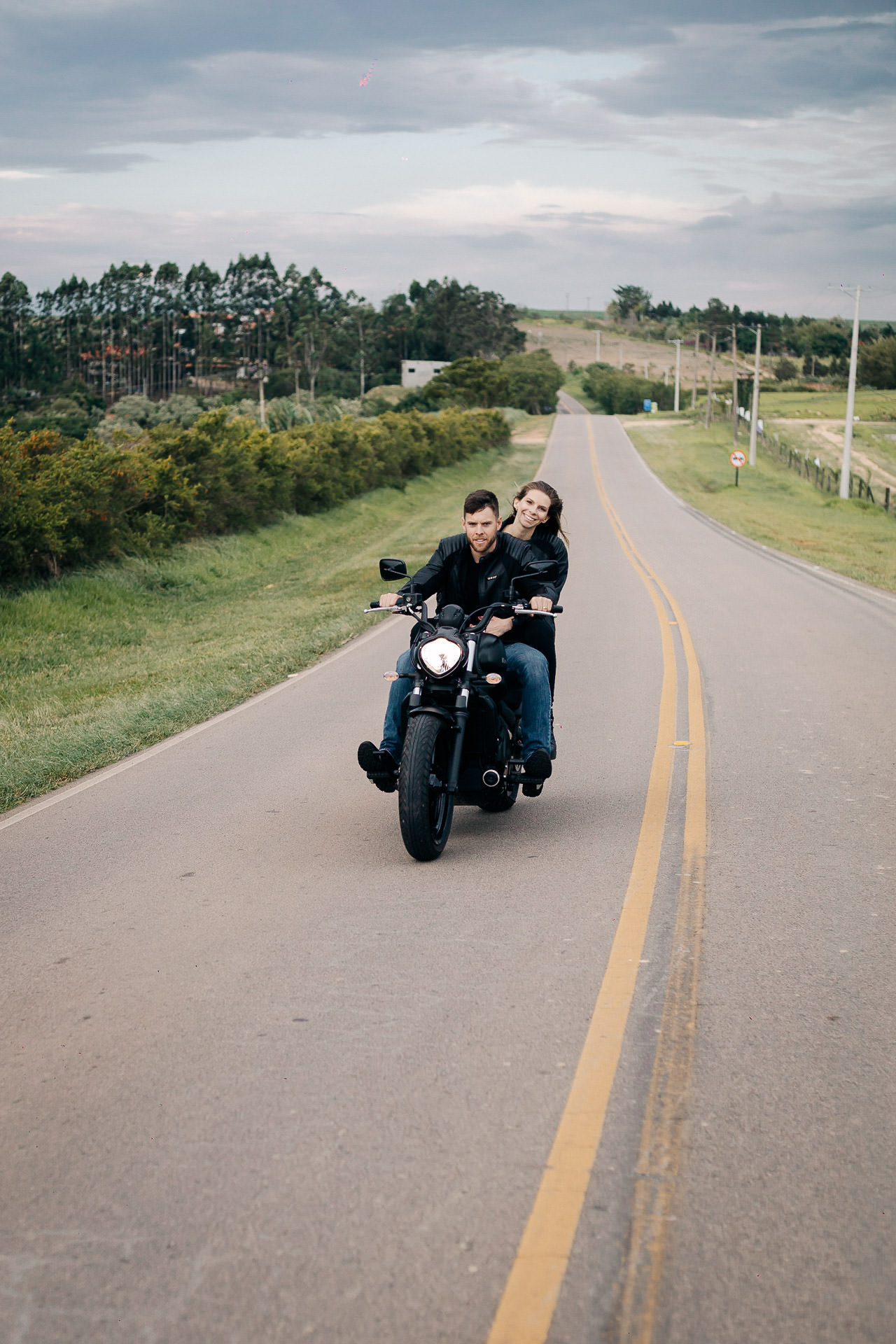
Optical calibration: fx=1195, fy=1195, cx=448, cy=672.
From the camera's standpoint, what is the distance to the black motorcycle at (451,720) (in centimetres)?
621

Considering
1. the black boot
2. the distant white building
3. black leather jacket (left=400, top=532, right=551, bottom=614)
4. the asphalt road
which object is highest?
the distant white building

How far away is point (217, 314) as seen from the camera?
134 m

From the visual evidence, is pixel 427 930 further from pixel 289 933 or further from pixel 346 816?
pixel 346 816

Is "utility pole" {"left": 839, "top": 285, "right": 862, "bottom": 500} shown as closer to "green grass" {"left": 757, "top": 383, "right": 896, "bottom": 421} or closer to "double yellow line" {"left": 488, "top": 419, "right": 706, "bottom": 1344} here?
"double yellow line" {"left": 488, "top": 419, "right": 706, "bottom": 1344}

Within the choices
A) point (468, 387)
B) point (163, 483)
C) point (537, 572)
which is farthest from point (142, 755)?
point (468, 387)

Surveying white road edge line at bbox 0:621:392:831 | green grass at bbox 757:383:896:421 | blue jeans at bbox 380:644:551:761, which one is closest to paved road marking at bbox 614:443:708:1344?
blue jeans at bbox 380:644:551:761

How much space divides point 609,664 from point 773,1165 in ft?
32.3

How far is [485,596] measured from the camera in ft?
23.3

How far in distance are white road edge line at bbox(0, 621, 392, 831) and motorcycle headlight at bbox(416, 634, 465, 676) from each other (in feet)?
10.0

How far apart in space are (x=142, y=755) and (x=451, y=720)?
13.1ft

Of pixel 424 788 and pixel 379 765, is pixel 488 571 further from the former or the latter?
pixel 424 788

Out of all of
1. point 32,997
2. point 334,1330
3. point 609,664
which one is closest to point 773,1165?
point 334,1330

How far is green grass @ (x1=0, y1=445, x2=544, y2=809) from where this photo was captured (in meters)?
10.3

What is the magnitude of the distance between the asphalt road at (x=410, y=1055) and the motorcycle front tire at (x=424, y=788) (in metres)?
0.17
